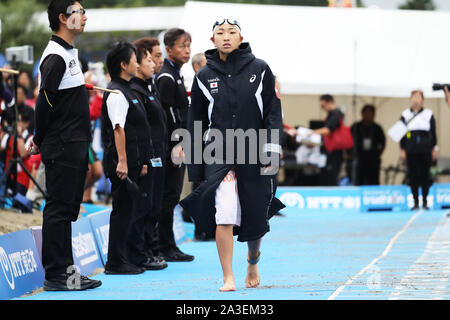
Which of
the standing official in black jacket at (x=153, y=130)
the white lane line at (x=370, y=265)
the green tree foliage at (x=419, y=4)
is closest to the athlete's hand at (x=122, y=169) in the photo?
the standing official in black jacket at (x=153, y=130)

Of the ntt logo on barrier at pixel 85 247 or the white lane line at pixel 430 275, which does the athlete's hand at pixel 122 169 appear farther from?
the white lane line at pixel 430 275

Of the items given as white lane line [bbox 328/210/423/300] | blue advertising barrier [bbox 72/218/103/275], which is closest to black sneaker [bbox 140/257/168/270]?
blue advertising barrier [bbox 72/218/103/275]

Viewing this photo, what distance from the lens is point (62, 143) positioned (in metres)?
6.78

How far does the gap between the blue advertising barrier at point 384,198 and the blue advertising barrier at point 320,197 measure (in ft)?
2.73

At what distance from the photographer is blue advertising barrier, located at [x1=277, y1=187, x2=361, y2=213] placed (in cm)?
1783

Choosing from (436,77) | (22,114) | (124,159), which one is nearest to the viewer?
(124,159)

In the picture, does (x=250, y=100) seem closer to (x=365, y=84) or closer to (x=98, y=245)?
(x=98, y=245)

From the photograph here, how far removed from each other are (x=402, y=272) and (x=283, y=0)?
74492 millimetres

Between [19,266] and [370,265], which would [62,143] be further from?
[370,265]

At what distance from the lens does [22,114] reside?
42.2 feet

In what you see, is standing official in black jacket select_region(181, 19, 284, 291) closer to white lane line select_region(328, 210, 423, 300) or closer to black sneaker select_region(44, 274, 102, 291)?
white lane line select_region(328, 210, 423, 300)

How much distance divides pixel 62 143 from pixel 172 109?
2483mm

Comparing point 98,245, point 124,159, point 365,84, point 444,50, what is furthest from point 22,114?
point 444,50

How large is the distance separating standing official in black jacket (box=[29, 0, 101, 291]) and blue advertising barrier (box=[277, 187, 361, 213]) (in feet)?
36.5
